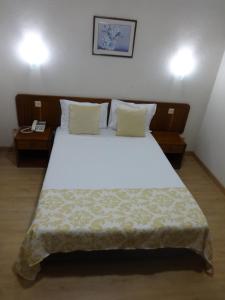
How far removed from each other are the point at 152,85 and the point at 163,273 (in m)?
2.29

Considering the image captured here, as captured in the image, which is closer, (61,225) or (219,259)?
(61,225)

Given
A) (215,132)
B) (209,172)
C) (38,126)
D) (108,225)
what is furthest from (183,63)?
(108,225)

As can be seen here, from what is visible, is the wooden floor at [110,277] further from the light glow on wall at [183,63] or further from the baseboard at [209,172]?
the light glow on wall at [183,63]

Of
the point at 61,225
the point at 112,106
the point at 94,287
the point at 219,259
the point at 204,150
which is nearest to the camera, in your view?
the point at 61,225

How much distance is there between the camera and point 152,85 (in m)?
3.20

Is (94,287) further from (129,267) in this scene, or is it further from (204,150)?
(204,150)

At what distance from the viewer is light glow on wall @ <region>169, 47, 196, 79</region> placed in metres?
3.02

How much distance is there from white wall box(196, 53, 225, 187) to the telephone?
7.71 feet

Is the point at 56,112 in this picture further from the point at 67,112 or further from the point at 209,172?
the point at 209,172

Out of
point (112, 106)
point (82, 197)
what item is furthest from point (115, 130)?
point (82, 197)

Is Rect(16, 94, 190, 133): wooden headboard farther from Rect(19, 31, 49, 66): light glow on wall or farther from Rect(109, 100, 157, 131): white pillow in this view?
Rect(19, 31, 49, 66): light glow on wall

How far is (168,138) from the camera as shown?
329 centimetres

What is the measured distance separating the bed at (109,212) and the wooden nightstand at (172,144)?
757mm

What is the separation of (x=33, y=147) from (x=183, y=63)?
2.23 m
